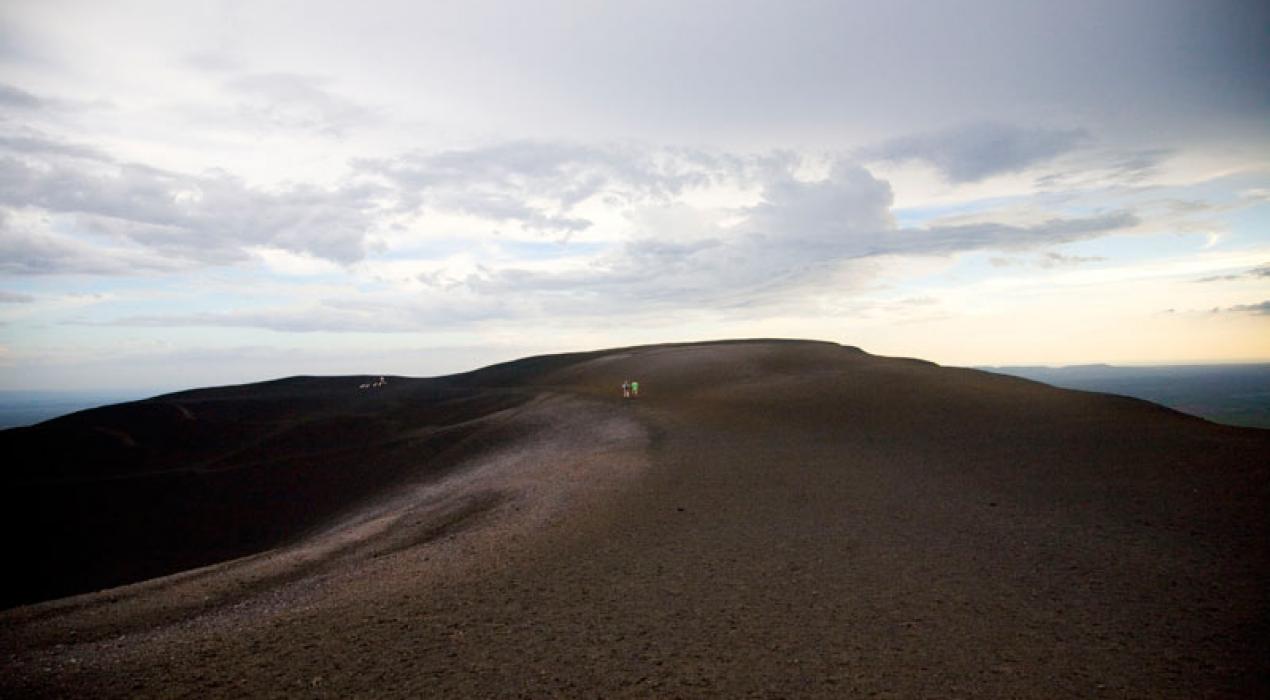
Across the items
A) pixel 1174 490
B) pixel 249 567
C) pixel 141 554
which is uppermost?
pixel 1174 490

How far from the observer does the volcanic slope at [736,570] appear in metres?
7.24

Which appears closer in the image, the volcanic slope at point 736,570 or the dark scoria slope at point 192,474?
the volcanic slope at point 736,570

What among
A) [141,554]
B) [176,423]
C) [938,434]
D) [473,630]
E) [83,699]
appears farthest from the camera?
[176,423]

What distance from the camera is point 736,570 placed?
10.2 m

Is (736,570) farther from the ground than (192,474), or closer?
farther from the ground

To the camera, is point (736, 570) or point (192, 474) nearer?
point (736, 570)

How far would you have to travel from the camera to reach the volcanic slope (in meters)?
7.24

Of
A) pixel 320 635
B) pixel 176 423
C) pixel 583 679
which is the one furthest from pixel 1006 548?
pixel 176 423

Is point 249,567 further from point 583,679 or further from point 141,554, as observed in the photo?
point 141,554

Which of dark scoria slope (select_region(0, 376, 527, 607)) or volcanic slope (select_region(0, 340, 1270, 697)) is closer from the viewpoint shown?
volcanic slope (select_region(0, 340, 1270, 697))

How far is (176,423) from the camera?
4503cm

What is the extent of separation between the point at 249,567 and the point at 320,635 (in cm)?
743

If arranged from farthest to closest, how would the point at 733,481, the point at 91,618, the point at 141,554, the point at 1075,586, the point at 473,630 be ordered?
the point at 141,554, the point at 733,481, the point at 91,618, the point at 1075,586, the point at 473,630

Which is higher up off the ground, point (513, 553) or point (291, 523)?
point (513, 553)
